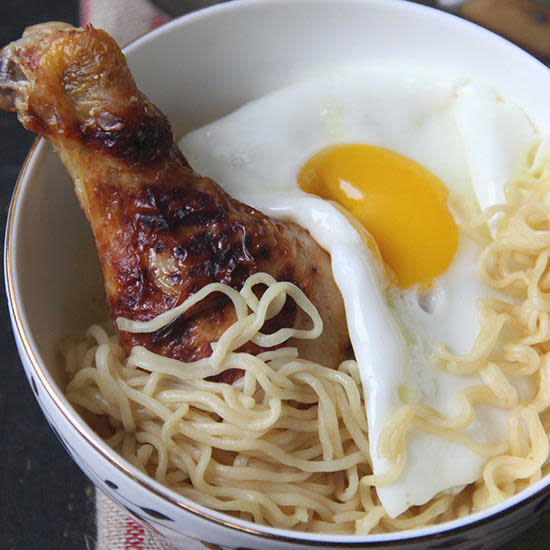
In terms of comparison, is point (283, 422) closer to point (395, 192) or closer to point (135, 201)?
point (135, 201)

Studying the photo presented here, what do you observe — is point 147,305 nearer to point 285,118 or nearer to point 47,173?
point 47,173

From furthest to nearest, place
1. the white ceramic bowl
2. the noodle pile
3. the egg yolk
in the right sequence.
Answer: the egg yolk → the noodle pile → the white ceramic bowl

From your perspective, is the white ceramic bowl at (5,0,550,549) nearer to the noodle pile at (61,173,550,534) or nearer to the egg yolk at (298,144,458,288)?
the noodle pile at (61,173,550,534)

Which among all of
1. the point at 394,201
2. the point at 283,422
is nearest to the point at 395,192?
the point at 394,201

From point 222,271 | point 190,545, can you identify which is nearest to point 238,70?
point 222,271

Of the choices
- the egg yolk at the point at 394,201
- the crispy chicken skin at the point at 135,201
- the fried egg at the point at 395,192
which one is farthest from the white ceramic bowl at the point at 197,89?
the egg yolk at the point at 394,201

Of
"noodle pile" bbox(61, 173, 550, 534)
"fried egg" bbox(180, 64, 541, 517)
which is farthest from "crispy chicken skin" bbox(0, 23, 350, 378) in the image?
"fried egg" bbox(180, 64, 541, 517)
